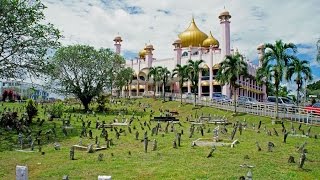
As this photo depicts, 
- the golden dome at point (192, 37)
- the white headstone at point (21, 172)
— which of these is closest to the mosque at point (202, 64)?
the golden dome at point (192, 37)

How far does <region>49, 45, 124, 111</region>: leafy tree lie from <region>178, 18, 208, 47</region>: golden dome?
30.6m

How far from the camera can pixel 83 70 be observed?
5012 centimetres

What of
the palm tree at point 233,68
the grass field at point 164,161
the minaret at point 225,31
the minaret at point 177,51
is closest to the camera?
the grass field at point 164,161

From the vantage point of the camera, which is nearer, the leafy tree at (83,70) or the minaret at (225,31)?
the leafy tree at (83,70)

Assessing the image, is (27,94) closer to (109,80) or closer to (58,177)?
(109,80)

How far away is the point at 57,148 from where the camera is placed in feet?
69.8

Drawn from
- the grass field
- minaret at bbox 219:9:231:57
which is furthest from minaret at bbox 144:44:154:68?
the grass field

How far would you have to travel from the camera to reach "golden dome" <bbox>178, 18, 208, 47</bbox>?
7906cm

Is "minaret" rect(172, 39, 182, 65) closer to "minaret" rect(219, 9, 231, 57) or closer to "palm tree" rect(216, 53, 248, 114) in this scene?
"minaret" rect(219, 9, 231, 57)

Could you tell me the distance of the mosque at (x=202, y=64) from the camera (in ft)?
209

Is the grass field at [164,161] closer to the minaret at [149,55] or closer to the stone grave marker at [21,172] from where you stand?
the stone grave marker at [21,172]

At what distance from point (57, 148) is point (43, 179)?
6867 millimetres

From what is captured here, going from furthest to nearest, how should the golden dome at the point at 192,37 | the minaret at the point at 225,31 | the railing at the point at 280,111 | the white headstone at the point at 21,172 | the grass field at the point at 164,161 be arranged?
the golden dome at the point at 192,37 → the minaret at the point at 225,31 → the railing at the point at 280,111 → the grass field at the point at 164,161 → the white headstone at the point at 21,172

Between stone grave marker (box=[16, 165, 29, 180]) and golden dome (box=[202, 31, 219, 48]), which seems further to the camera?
golden dome (box=[202, 31, 219, 48])
